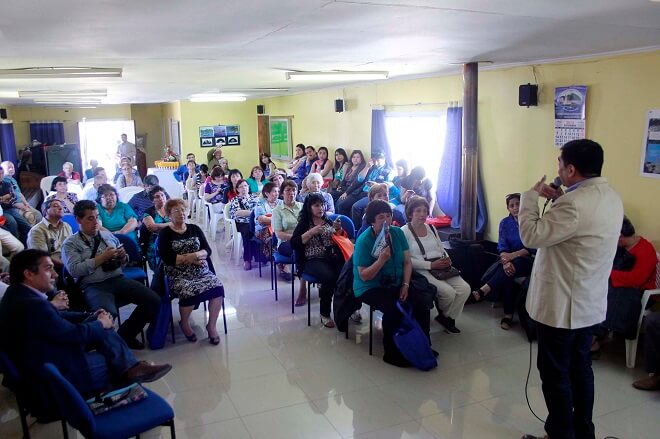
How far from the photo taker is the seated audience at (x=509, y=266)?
463 cm

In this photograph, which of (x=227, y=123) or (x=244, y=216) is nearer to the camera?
(x=244, y=216)

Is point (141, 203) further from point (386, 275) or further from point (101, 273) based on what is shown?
point (386, 275)

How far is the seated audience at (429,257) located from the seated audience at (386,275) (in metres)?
0.26

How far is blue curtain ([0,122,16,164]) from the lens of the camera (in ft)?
41.5

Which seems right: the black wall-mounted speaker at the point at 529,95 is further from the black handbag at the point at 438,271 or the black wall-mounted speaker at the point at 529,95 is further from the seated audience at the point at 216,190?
the seated audience at the point at 216,190

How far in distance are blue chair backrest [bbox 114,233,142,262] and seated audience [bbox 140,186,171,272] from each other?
0.16 metres

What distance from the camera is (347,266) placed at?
13.7 ft

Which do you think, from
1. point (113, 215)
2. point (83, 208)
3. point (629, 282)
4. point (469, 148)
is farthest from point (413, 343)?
point (113, 215)

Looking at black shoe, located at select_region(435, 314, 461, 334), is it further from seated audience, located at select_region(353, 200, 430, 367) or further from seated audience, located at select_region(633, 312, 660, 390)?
seated audience, located at select_region(633, 312, 660, 390)

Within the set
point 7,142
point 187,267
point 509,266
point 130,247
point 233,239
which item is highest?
point 7,142

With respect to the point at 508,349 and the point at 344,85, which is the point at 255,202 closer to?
the point at 344,85

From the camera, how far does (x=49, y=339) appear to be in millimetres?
2623

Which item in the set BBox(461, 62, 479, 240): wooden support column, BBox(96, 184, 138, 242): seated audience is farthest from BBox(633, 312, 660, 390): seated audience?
BBox(96, 184, 138, 242): seated audience

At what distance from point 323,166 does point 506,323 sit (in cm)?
526
